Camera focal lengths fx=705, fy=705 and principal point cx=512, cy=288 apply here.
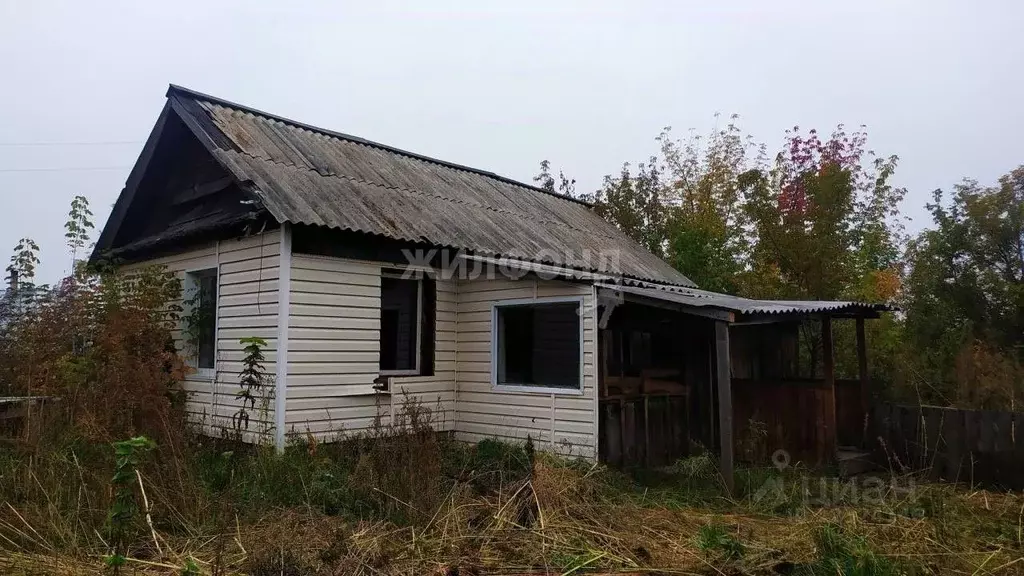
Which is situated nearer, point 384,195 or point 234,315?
point 234,315

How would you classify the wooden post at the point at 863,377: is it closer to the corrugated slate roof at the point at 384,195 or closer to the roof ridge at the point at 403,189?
the corrugated slate roof at the point at 384,195

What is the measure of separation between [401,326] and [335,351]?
4.79 feet

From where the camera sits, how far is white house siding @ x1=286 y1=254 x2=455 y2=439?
8602 millimetres

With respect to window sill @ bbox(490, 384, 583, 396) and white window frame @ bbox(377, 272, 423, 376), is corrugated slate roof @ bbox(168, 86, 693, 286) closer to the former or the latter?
white window frame @ bbox(377, 272, 423, 376)

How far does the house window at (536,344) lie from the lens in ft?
31.3

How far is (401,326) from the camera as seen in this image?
33.7 ft

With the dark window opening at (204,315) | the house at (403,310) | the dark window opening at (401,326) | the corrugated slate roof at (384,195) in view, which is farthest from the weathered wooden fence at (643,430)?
the dark window opening at (204,315)

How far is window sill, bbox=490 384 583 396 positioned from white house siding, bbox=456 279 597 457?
0.09 ft

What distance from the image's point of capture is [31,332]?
9.58 m

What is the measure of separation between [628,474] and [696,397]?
2.45m

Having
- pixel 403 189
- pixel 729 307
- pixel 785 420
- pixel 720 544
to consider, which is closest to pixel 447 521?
pixel 720 544

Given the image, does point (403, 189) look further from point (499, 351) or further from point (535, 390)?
point (535, 390)

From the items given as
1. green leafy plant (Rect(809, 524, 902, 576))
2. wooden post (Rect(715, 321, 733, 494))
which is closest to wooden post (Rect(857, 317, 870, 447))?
wooden post (Rect(715, 321, 733, 494))

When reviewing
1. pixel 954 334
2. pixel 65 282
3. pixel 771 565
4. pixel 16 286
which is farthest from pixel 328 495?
pixel 954 334
